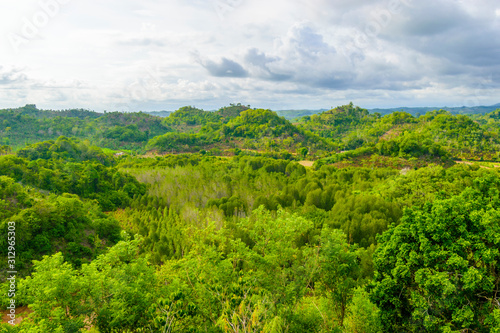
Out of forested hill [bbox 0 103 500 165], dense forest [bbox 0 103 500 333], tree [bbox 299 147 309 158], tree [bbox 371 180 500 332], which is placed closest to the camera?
tree [bbox 371 180 500 332]

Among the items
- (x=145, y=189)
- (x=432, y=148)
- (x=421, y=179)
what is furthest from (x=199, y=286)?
(x=432, y=148)

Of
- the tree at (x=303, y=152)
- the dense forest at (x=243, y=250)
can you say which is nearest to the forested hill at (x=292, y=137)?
the tree at (x=303, y=152)

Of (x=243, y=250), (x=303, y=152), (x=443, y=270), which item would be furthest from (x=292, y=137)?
(x=443, y=270)

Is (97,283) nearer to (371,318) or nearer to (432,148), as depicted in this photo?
(371,318)

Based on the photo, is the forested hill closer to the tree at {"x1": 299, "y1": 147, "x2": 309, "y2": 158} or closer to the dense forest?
the tree at {"x1": 299, "y1": 147, "x2": 309, "y2": 158}

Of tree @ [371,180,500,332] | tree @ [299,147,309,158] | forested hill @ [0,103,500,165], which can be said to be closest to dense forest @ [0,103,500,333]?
tree @ [371,180,500,332]

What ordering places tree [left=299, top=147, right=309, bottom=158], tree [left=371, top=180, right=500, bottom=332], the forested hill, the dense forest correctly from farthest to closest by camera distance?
tree [left=299, top=147, right=309, bottom=158]
the forested hill
the dense forest
tree [left=371, top=180, right=500, bottom=332]

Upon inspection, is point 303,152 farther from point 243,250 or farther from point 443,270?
point 443,270
